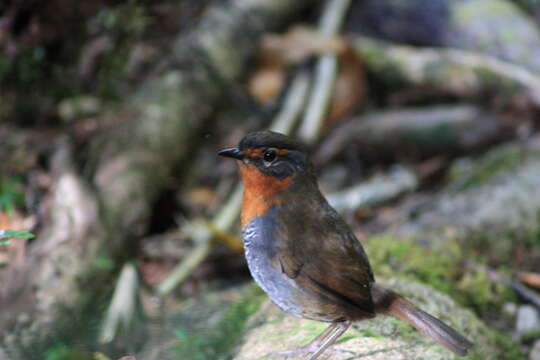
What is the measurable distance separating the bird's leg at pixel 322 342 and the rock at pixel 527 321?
159cm

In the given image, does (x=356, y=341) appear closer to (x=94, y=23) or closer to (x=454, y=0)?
(x=94, y=23)

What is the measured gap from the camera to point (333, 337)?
275 centimetres

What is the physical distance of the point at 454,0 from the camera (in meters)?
7.52

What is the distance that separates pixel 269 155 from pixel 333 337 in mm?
911

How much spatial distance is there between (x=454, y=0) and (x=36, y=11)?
5.09 metres

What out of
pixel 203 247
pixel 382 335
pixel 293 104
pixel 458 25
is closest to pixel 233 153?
pixel 382 335

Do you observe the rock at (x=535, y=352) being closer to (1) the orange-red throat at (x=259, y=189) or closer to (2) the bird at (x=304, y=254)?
(2) the bird at (x=304, y=254)

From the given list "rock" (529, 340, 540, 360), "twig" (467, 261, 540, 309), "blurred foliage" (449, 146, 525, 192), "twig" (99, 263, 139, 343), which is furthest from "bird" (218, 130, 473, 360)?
"blurred foliage" (449, 146, 525, 192)

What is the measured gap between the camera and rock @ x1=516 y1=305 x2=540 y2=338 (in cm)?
378

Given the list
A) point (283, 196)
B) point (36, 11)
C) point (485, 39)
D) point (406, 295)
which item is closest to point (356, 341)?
point (406, 295)

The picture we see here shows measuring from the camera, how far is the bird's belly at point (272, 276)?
2.70 meters

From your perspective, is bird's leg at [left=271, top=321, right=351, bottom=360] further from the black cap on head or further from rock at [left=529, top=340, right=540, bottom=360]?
rock at [left=529, top=340, right=540, bottom=360]

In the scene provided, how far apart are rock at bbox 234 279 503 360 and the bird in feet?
0.42

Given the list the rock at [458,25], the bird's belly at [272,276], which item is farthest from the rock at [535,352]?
the rock at [458,25]
